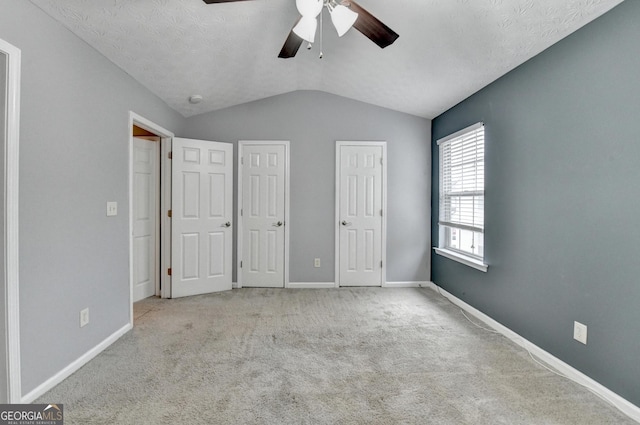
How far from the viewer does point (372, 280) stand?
4129 millimetres

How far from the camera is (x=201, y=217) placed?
377 centimetres

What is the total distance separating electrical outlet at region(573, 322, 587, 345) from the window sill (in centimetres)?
95

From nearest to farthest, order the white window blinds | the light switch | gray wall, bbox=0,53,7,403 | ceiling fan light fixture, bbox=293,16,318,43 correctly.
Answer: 1. gray wall, bbox=0,53,7,403
2. ceiling fan light fixture, bbox=293,16,318,43
3. the light switch
4. the white window blinds

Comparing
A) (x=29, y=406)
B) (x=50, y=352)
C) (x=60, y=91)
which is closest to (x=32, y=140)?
(x=60, y=91)

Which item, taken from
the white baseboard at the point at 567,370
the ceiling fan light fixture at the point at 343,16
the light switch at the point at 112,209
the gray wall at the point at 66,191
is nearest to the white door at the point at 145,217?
the gray wall at the point at 66,191

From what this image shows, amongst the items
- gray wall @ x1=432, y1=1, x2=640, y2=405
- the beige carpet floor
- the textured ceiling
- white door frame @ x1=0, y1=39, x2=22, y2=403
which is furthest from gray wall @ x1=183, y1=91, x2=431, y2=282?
white door frame @ x1=0, y1=39, x2=22, y2=403

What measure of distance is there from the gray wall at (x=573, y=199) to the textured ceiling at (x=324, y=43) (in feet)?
0.92

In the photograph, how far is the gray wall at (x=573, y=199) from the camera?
5.58 feet

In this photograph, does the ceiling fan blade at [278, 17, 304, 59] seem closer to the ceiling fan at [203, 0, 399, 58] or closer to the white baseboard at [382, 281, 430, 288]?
the ceiling fan at [203, 0, 399, 58]

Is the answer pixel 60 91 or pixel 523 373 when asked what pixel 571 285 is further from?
pixel 60 91

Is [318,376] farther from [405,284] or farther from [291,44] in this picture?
[405,284]

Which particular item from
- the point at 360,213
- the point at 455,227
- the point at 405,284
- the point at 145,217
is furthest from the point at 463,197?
the point at 145,217

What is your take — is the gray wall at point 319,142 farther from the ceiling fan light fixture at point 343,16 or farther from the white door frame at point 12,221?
the white door frame at point 12,221

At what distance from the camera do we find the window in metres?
3.09
